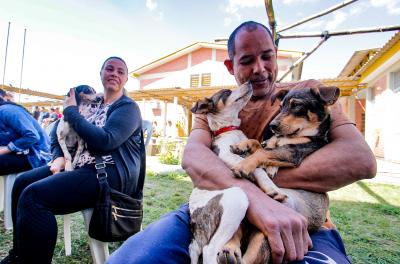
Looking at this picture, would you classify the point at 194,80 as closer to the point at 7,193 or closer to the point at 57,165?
the point at 7,193

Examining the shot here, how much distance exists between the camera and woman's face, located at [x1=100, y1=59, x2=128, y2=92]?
10.2 ft

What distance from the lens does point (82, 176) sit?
2447mm

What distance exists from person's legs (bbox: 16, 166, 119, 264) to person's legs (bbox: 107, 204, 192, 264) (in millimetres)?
1158

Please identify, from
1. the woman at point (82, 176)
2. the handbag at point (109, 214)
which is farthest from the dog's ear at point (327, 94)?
the handbag at point (109, 214)

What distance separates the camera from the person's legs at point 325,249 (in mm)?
1288

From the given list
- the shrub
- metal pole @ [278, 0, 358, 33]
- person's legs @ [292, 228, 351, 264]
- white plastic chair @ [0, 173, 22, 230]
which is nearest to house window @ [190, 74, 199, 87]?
the shrub

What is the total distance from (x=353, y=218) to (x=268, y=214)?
420 cm

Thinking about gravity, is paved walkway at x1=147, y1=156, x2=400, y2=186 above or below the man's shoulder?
below

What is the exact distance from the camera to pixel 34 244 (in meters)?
2.21

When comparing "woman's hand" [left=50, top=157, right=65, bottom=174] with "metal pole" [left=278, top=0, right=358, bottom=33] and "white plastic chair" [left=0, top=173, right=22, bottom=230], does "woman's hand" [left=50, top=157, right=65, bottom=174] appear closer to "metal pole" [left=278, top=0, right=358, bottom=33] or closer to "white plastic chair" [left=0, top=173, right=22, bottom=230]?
"white plastic chair" [left=0, top=173, right=22, bottom=230]

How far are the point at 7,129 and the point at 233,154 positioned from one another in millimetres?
3797

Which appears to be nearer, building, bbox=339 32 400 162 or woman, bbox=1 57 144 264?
woman, bbox=1 57 144 264

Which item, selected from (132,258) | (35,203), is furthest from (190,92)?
(132,258)

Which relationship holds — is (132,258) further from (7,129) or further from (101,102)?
(7,129)
